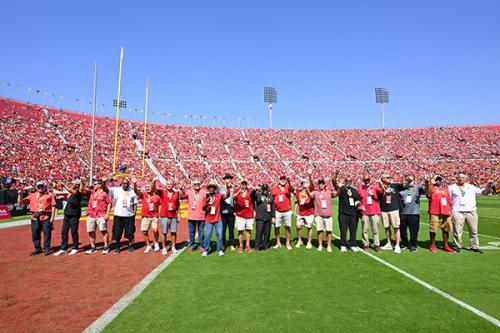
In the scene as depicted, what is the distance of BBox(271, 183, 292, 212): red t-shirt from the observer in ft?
27.7

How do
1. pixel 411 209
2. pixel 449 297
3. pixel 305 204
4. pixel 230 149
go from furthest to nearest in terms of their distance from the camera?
pixel 230 149 < pixel 305 204 < pixel 411 209 < pixel 449 297

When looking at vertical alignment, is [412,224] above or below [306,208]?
below

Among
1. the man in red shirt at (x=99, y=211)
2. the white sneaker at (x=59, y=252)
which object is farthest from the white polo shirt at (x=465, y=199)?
the white sneaker at (x=59, y=252)

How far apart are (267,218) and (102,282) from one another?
4158 millimetres

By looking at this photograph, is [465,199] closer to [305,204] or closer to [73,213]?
[305,204]

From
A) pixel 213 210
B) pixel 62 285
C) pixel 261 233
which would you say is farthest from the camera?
pixel 261 233

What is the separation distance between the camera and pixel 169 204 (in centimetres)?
802

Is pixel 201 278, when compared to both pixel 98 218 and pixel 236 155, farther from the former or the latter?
pixel 236 155

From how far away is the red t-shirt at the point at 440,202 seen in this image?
798cm

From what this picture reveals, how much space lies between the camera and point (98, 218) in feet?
26.4

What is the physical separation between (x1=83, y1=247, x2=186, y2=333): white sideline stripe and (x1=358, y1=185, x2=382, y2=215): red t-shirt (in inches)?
204

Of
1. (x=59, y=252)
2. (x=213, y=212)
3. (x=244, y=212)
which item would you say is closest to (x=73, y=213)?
(x=59, y=252)

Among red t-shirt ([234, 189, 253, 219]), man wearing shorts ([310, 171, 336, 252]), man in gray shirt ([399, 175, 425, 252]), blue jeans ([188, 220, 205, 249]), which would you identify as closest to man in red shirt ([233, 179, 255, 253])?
red t-shirt ([234, 189, 253, 219])

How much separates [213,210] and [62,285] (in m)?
3.47
